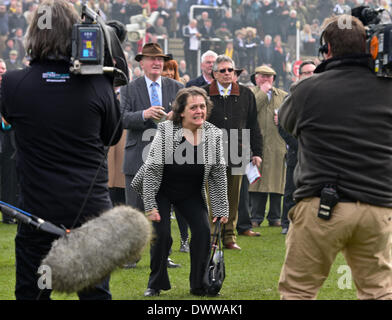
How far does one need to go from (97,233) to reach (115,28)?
1.27m

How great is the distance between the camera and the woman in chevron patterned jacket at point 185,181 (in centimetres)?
698

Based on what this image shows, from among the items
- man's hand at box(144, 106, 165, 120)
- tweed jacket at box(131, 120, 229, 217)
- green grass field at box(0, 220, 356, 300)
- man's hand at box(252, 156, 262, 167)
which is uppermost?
man's hand at box(144, 106, 165, 120)

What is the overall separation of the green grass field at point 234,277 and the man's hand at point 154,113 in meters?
1.44

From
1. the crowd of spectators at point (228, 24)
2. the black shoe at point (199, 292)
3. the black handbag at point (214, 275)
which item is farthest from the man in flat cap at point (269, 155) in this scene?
the crowd of spectators at point (228, 24)

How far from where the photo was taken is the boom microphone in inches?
160

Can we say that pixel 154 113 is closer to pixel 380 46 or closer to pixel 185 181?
pixel 185 181

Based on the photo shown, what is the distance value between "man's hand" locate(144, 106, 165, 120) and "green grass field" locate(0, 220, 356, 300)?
4.71ft

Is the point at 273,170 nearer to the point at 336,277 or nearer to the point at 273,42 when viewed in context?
the point at 336,277

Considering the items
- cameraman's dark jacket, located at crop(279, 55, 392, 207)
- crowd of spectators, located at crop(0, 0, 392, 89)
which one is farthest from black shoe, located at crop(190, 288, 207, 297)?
crowd of spectators, located at crop(0, 0, 392, 89)

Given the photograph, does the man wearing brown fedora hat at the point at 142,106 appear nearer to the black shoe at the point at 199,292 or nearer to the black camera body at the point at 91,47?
the black shoe at the point at 199,292

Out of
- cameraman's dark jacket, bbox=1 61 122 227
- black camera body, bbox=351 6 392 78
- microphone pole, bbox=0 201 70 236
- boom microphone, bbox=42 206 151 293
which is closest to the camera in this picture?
boom microphone, bbox=42 206 151 293

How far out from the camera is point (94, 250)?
410 cm

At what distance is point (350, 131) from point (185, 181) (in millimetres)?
2633

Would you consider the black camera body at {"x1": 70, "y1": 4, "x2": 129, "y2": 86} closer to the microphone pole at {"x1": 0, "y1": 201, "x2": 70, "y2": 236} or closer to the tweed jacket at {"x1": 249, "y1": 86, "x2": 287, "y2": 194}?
the microphone pole at {"x1": 0, "y1": 201, "x2": 70, "y2": 236}
